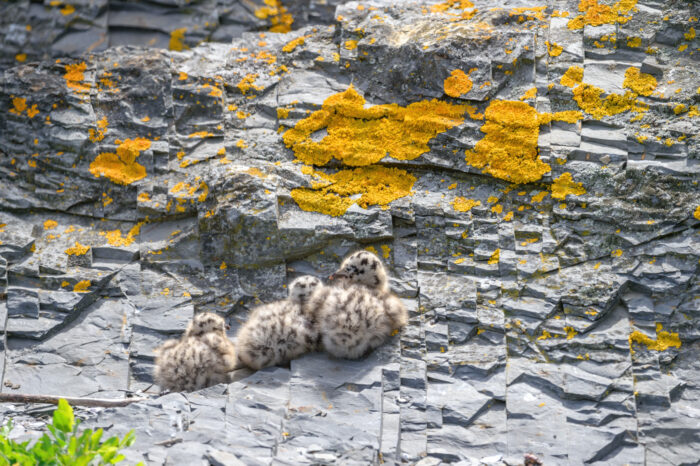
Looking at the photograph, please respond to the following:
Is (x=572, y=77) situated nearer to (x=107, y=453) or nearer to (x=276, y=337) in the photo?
(x=276, y=337)

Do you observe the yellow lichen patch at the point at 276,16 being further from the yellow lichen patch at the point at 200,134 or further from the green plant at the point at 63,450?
the green plant at the point at 63,450

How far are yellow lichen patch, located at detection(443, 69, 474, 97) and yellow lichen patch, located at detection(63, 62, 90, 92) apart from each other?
15.1ft

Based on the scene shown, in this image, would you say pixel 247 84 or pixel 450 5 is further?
pixel 450 5

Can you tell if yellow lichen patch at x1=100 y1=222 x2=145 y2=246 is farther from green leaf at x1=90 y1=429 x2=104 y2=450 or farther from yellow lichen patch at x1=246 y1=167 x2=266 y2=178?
green leaf at x1=90 y1=429 x2=104 y2=450

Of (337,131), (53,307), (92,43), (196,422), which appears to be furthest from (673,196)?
(92,43)

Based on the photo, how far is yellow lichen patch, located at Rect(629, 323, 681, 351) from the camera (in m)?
7.08

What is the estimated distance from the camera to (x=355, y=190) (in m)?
8.62

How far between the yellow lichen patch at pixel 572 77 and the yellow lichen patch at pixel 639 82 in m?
0.50

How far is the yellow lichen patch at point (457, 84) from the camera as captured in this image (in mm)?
8852

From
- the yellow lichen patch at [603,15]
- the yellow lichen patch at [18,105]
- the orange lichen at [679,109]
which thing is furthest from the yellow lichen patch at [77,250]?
the orange lichen at [679,109]

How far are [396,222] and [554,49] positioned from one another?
291cm

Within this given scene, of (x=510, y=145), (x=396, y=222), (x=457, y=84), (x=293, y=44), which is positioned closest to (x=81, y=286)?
(x=396, y=222)

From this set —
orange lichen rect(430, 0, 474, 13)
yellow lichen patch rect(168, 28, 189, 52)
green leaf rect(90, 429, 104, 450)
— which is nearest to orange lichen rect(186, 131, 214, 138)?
yellow lichen patch rect(168, 28, 189, 52)

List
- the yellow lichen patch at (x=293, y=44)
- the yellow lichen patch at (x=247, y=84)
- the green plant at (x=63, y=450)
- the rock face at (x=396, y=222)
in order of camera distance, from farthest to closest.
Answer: the yellow lichen patch at (x=293, y=44) → the yellow lichen patch at (x=247, y=84) → the rock face at (x=396, y=222) → the green plant at (x=63, y=450)
